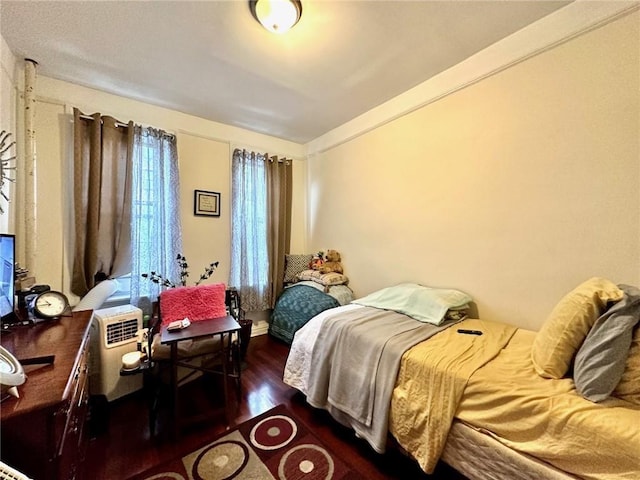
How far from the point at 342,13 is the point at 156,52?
1.42 meters

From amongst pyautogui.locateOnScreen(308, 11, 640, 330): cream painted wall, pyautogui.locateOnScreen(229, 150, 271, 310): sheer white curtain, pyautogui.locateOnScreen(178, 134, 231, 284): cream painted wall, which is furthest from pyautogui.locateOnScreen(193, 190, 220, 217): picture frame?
pyautogui.locateOnScreen(308, 11, 640, 330): cream painted wall

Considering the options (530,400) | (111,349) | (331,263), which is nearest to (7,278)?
(111,349)

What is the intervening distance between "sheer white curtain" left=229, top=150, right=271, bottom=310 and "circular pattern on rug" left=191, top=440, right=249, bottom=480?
5.74 ft

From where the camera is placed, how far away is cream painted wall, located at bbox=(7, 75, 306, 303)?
224 centimetres

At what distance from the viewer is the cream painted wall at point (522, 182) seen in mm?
1527

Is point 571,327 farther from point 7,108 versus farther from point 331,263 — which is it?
point 7,108

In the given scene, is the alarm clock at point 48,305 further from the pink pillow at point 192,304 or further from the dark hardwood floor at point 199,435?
the dark hardwood floor at point 199,435

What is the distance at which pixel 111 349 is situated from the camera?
1.95 meters

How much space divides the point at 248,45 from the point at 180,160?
156cm

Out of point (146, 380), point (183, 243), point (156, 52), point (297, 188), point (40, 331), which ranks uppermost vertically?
point (156, 52)

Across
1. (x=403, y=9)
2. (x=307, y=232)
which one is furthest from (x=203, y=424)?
(x=403, y=9)

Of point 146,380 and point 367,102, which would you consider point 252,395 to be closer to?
point 146,380

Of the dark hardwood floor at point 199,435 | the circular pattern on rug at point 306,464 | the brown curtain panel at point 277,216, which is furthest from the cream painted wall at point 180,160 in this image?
the circular pattern on rug at point 306,464

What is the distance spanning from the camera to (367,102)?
2.78 meters
